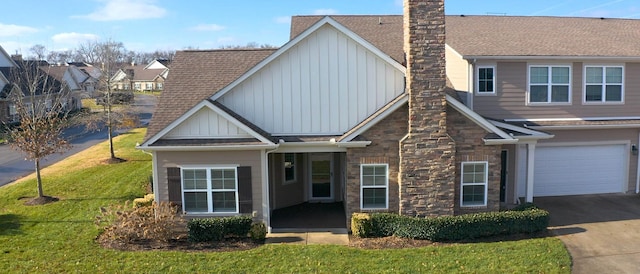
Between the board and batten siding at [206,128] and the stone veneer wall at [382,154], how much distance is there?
10.8 feet

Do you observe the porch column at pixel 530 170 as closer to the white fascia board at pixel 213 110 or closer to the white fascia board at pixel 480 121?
the white fascia board at pixel 480 121

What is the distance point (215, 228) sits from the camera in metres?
13.4

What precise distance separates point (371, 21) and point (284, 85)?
943 centimetres

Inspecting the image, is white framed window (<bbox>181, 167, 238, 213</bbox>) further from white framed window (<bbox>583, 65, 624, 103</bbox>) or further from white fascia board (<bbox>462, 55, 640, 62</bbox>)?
white framed window (<bbox>583, 65, 624, 103</bbox>)

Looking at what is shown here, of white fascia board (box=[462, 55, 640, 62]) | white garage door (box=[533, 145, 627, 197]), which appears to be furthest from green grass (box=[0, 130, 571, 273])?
white fascia board (box=[462, 55, 640, 62])

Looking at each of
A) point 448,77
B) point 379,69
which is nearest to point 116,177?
point 379,69

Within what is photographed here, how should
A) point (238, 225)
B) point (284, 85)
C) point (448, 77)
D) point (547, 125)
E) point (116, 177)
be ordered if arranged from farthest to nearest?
point (116, 177), point (448, 77), point (547, 125), point (284, 85), point (238, 225)

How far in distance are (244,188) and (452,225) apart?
6.08 m

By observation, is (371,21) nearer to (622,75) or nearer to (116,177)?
(622,75)

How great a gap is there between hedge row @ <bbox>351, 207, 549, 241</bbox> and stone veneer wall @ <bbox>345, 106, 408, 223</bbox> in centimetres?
78

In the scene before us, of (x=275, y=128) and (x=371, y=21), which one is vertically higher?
(x=371, y=21)

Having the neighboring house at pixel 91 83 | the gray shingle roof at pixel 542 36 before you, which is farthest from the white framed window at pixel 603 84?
the neighboring house at pixel 91 83

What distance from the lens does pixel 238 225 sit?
13523 mm

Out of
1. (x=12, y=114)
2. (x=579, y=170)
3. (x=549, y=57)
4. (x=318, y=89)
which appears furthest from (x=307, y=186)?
(x=12, y=114)
